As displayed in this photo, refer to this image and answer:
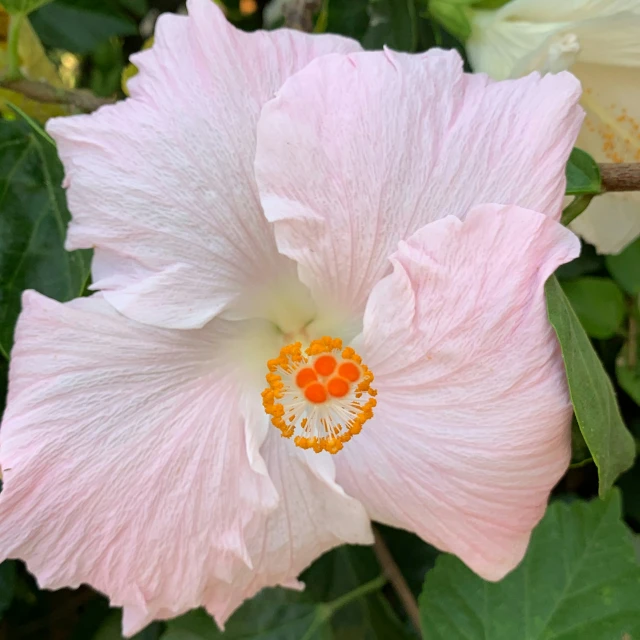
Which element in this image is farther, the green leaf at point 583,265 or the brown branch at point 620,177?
the green leaf at point 583,265

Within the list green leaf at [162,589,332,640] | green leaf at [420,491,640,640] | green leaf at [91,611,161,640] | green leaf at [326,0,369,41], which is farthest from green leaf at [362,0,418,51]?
green leaf at [91,611,161,640]

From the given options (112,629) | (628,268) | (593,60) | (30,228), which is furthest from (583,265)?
(112,629)

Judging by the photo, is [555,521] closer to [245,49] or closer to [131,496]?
[131,496]

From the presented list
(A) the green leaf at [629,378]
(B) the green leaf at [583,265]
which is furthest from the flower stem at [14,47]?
(A) the green leaf at [629,378]

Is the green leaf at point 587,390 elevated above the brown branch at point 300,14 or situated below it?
below

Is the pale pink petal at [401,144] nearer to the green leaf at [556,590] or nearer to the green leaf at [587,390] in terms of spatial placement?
the green leaf at [587,390]

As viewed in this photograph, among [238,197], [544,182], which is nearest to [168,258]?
[238,197]
